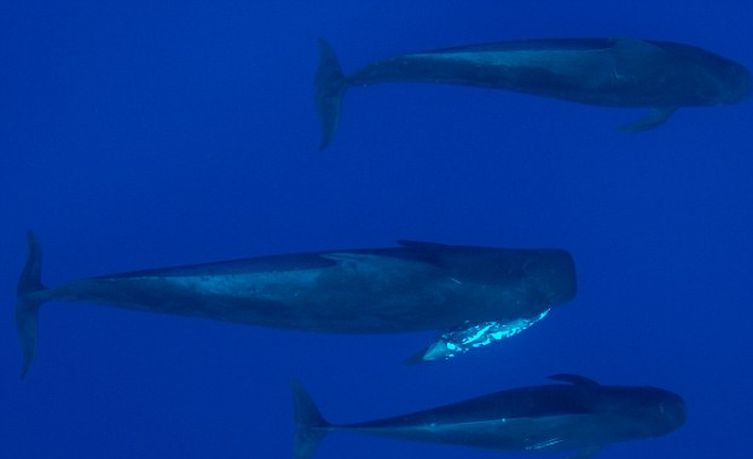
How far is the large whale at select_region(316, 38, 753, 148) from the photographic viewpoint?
7.78 meters

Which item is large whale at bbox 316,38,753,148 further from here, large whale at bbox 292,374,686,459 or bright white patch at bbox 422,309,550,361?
large whale at bbox 292,374,686,459

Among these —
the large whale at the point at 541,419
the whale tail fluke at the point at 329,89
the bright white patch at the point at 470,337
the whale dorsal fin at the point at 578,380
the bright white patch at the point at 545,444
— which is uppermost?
the whale tail fluke at the point at 329,89

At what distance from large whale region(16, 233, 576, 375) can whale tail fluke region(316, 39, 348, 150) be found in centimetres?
188

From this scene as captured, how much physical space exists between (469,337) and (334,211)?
2.59m

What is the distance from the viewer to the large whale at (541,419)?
7238mm

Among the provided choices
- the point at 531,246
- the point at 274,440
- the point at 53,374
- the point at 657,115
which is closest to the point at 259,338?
the point at 274,440

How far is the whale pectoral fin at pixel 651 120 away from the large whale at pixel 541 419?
2.57 m

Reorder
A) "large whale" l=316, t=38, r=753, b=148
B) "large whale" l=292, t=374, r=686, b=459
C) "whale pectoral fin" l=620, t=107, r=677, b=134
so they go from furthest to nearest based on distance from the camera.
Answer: "whale pectoral fin" l=620, t=107, r=677, b=134 → "large whale" l=316, t=38, r=753, b=148 → "large whale" l=292, t=374, r=686, b=459

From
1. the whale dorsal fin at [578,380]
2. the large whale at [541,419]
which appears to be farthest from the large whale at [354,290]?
the whale dorsal fin at [578,380]

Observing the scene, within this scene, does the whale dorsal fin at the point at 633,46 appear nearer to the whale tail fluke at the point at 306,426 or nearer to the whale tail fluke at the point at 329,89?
the whale tail fluke at the point at 329,89

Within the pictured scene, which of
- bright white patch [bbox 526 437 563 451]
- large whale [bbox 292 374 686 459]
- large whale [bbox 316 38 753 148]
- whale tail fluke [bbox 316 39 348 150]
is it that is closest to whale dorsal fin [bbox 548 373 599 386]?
large whale [bbox 292 374 686 459]

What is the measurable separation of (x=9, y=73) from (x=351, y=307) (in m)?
5.42

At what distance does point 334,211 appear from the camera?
371 inches

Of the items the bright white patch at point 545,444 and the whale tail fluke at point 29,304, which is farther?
the whale tail fluke at point 29,304
